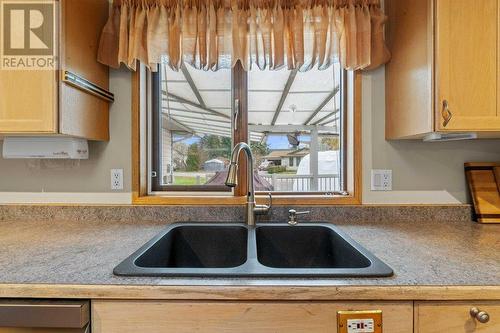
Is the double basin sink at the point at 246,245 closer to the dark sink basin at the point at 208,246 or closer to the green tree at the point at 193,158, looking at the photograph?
the dark sink basin at the point at 208,246

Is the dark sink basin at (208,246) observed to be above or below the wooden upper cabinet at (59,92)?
below

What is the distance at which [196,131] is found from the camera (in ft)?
5.18

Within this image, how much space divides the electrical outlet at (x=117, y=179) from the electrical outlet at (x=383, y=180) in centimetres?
131

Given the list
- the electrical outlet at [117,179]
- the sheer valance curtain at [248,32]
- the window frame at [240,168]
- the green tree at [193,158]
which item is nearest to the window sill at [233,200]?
the window frame at [240,168]

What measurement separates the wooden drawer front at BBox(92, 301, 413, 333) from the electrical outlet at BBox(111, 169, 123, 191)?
81 cm

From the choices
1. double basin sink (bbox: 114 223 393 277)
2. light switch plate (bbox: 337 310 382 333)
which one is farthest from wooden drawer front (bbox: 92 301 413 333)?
double basin sink (bbox: 114 223 393 277)

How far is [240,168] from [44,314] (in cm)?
101

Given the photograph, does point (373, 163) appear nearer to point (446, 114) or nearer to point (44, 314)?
point (446, 114)

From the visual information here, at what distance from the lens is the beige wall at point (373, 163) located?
138cm

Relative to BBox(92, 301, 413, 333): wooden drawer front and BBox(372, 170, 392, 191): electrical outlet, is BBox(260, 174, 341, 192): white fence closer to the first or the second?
BBox(372, 170, 392, 191): electrical outlet

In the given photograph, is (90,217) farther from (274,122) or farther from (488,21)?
(488,21)

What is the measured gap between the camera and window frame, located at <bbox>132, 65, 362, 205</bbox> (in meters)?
1.40

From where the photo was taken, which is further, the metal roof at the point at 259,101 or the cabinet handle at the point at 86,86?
the metal roof at the point at 259,101

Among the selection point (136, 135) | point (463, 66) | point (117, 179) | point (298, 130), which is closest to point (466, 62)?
point (463, 66)
